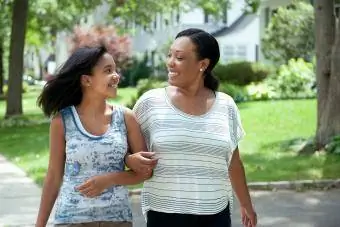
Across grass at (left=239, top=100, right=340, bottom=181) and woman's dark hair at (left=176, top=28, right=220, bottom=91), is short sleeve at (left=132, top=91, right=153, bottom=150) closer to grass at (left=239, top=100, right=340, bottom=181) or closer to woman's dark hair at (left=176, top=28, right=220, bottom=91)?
woman's dark hair at (left=176, top=28, right=220, bottom=91)

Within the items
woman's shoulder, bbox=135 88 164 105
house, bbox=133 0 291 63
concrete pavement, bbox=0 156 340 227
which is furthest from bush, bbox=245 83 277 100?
woman's shoulder, bbox=135 88 164 105

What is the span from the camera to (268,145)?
44.2ft

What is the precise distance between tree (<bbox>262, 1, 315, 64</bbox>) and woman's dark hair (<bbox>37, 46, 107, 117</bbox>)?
82.6 ft

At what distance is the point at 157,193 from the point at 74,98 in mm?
603

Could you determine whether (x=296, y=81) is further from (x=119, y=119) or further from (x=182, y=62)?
(x=119, y=119)

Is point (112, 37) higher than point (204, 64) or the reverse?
the reverse

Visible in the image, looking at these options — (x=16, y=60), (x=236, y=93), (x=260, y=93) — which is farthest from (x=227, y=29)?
Answer: (x=16, y=60)

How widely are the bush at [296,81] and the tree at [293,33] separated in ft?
15.9

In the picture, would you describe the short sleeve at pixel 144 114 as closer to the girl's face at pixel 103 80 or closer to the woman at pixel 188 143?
the woman at pixel 188 143

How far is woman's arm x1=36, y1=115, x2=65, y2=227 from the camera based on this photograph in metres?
3.51

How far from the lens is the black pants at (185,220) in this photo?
352 cm

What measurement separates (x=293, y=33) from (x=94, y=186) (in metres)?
25.8

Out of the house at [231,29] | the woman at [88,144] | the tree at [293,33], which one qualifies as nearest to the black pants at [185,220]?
the woman at [88,144]

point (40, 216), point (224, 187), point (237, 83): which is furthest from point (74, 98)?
point (237, 83)
